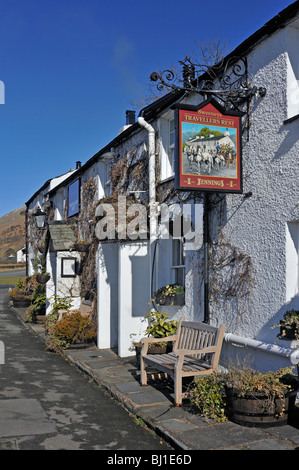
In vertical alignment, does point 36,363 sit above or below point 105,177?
below

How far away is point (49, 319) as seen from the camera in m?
12.5

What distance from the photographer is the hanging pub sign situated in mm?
6730

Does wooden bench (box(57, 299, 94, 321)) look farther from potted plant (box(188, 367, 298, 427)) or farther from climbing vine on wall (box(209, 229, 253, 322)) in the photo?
potted plant (box(188, 367, 298, 427))

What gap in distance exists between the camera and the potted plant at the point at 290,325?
226 inches

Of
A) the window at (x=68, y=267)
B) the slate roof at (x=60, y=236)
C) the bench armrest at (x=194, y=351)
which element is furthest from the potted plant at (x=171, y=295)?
the slate roof at (x=60, y=236)

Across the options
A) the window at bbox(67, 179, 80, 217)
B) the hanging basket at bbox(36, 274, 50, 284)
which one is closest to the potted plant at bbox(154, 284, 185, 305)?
the window at bbox(67, 179, 80, 217)

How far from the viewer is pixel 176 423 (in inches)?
219

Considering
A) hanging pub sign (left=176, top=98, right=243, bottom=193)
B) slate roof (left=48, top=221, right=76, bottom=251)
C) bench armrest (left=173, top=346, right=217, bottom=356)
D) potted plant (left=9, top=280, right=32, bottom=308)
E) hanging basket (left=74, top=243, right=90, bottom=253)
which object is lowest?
potted plant (left=9, top=280, right=32, bottom=308)

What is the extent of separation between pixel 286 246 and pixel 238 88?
263 centimetres

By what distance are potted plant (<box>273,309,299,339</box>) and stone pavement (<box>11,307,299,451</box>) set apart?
0.92 m

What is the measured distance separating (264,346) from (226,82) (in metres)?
4.12

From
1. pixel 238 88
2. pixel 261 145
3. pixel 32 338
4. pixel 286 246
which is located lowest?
pixel 32 338
